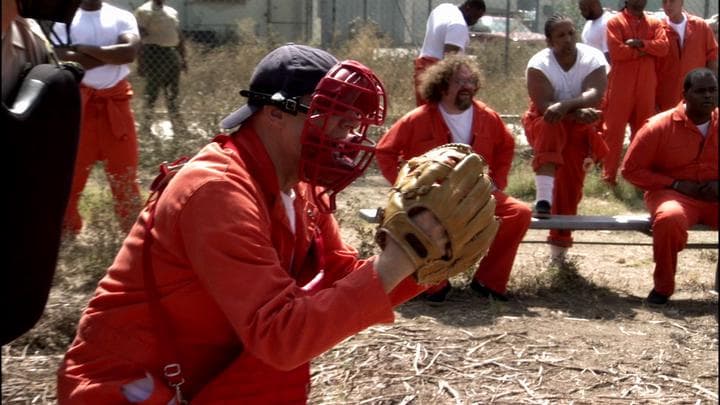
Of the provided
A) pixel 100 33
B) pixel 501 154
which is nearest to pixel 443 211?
pixel 501 154

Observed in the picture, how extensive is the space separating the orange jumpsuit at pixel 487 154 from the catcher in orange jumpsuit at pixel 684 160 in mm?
865

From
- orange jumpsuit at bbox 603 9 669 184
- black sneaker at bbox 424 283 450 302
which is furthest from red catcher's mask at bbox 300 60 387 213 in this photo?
orange jumpsuit at bbox 603 9 669 184

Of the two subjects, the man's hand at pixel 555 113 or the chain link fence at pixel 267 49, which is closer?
the man's hand at pixel 555 113

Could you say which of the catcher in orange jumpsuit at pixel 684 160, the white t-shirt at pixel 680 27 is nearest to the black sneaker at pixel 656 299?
the catcher in orange jumpsuit at pixel 684 160

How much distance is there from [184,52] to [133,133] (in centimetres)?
551

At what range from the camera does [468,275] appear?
680 cm

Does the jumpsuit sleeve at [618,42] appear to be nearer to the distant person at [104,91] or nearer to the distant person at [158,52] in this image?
the distant person at [158,52]

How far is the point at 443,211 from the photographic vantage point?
241 centimetres

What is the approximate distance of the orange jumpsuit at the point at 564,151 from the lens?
7461 millimetres

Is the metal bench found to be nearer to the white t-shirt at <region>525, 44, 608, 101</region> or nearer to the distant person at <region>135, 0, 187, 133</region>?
the white t-shirt at <region>525, 44, 608, 101</region>

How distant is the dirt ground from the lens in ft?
14.8

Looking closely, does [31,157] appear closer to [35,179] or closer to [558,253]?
[35,179]

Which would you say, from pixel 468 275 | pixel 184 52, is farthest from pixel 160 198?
pixel 184 52

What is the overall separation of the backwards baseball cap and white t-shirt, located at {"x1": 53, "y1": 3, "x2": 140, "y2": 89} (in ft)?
15.2
